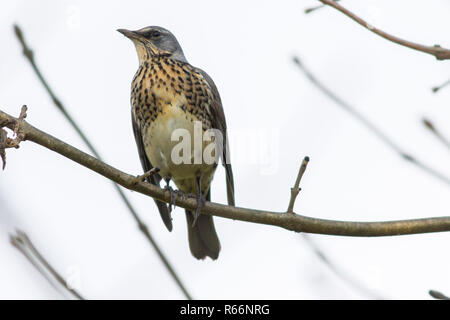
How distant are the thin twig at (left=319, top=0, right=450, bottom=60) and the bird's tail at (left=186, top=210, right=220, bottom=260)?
4.01 m

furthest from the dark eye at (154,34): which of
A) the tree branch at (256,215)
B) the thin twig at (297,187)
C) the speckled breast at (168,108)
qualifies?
the thin twig at (297,187)

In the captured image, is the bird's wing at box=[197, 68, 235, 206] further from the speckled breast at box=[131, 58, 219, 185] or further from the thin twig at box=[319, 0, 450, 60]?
the thin twig at box=[319, 0, 450, 60]

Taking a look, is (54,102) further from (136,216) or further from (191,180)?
(191,180)

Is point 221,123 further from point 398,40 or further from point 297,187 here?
point 398,40

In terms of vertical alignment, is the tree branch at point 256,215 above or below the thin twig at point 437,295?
above

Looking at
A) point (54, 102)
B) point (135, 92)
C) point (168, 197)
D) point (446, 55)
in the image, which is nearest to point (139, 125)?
point (135, 92)

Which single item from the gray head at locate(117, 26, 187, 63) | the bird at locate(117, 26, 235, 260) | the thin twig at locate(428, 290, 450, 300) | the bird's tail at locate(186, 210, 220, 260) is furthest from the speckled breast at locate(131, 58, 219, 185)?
the thin twig at locate(428, 290, 450, 300)

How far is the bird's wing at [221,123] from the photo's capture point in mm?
6748

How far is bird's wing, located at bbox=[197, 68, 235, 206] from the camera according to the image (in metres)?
6.75

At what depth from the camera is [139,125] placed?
6840 millimetres

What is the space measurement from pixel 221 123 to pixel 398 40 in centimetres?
388

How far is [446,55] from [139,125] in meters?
4.23

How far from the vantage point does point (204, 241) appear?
22.7 feet

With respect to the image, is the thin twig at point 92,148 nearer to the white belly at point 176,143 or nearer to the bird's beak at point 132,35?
the white belly at point 176,143
